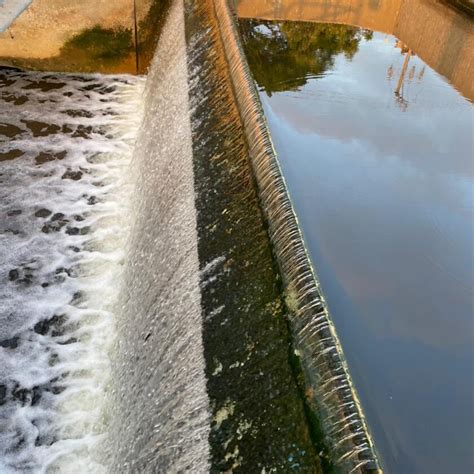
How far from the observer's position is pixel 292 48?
5.24 metres

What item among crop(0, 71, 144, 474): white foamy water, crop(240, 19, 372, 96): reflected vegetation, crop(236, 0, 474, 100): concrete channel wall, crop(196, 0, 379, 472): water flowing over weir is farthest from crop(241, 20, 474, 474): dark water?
crop(0, 71, 144, 474): white foamy water

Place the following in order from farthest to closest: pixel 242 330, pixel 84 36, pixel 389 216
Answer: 1. pixel 84 36
2. pixel 389 216
3. pixel 242 330

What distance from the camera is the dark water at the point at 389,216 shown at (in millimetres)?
2342

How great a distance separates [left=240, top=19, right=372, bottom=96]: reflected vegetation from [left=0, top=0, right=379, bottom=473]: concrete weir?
2.28ft

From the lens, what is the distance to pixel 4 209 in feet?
13.6

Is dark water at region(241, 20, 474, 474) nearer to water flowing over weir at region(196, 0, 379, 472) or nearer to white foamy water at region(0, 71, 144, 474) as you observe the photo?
water flowing over weir at region(196, 0, 379, 472)

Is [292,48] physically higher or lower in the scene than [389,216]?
higher

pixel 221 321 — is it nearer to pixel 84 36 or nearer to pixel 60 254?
pixel 60 254

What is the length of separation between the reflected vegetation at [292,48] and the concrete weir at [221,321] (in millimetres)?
696

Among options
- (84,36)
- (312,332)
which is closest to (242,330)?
(312,332)

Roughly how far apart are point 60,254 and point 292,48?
3.07 metres

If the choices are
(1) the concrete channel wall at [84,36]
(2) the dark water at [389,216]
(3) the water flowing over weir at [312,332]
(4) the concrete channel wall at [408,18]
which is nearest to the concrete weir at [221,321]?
(3) the water flowing over weir at [312,332]

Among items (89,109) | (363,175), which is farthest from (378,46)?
(89,109)

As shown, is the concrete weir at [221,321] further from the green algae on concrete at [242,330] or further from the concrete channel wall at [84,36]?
the concrete channel wall at [84,36]
